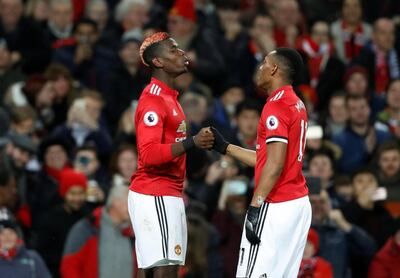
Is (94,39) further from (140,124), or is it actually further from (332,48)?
(140,124)

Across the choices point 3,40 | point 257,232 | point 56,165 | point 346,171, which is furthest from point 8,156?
point 257,232

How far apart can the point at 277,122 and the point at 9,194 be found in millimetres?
4773

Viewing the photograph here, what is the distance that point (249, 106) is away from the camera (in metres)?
16.6

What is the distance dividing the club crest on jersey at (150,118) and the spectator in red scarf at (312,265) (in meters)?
3.16

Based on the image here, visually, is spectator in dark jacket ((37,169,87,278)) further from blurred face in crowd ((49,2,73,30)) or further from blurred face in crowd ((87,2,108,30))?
blurred face in crowd ((87,2,108,30))

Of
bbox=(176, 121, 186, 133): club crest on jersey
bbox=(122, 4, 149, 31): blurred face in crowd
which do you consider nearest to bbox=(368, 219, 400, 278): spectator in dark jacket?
bbox=(176, 121, 186, 133): club crest on jersey

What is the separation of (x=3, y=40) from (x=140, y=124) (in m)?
7.43

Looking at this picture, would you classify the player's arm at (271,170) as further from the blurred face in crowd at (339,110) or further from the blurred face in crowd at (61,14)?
the blurred face in crowd at (61,14)

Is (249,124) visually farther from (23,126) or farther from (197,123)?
(23,126)

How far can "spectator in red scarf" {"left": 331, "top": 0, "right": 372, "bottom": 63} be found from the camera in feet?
62.5

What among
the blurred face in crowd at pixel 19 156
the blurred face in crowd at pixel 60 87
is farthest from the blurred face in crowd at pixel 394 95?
the blurred face in crowd at pixel 19 156

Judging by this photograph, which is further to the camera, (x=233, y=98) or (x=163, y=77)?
(x=233, y=98)

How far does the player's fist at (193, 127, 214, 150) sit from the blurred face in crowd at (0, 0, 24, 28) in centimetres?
788

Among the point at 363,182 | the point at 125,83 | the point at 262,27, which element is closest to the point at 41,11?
the point at 125,83
